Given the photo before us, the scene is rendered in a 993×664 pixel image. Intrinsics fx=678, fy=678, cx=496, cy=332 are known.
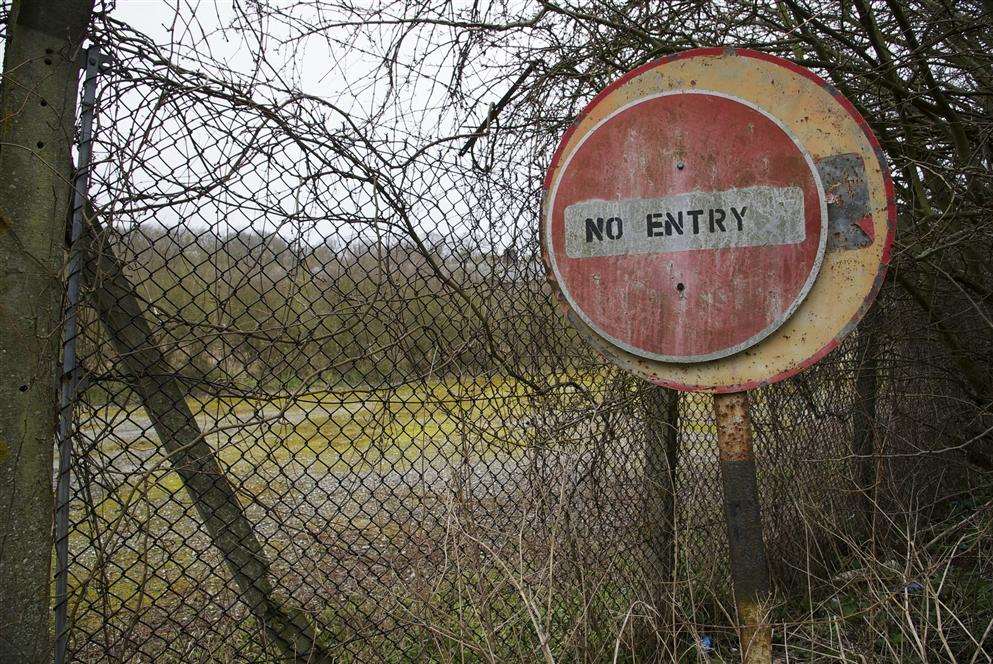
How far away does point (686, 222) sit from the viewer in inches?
66.4

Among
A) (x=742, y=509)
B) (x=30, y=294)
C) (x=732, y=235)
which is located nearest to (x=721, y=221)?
(x=732, y=235)

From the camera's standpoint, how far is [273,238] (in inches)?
84.7

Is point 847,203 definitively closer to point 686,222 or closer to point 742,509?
point 686,222

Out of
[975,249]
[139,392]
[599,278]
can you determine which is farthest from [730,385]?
[975,249]

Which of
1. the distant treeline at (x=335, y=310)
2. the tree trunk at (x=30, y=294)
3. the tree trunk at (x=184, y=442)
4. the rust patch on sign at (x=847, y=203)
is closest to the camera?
the rust patch on sign at (x=847, y=203)

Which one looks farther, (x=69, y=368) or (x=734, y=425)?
(x=69, y=368)

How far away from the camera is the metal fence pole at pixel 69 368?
1.87 meters

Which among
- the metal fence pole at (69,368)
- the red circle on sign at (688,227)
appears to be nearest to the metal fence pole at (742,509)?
the red circle on sign at (688,227)

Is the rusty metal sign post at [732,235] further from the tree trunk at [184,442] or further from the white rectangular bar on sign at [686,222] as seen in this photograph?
the tree trunk at [184,442]

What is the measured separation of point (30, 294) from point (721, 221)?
1828 mm

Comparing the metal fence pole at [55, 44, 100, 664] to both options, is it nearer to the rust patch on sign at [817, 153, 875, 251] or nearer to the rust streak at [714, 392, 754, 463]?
the rust streak at [714, 392, 754, 463]

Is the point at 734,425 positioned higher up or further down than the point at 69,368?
further down

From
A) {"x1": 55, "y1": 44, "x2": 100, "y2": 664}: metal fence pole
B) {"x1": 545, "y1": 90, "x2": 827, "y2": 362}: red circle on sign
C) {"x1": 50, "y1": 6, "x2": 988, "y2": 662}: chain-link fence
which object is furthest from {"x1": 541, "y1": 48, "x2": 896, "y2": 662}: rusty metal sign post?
{"x1": 55, "y1": 44, "x2": 100, "y2": 664}: metal fence pole

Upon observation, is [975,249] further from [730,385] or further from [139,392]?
[139,392]
